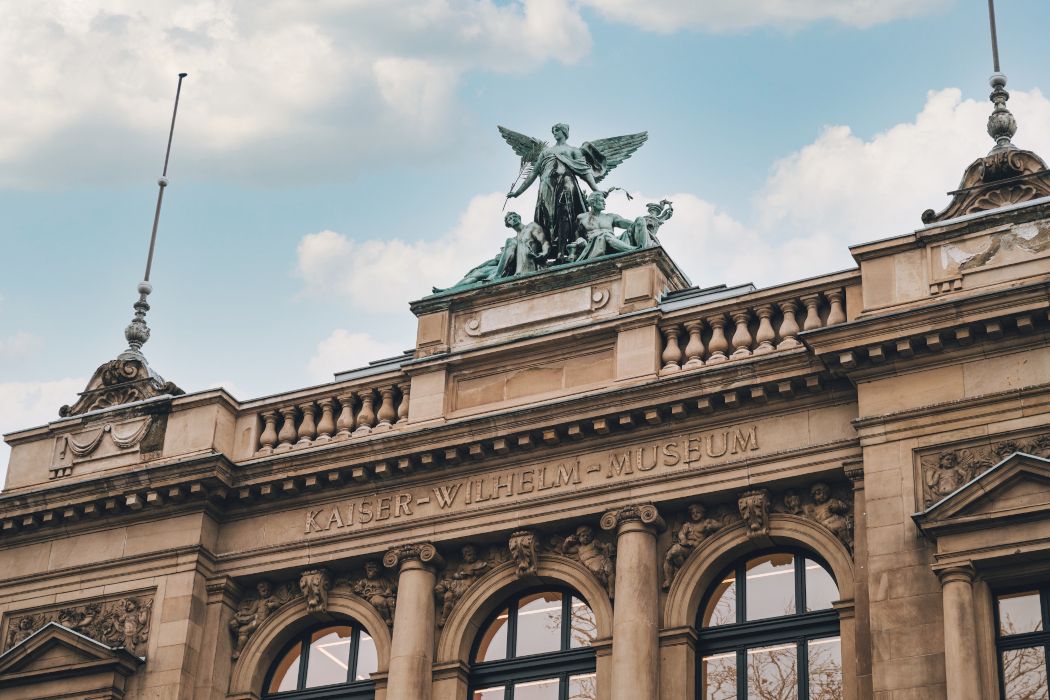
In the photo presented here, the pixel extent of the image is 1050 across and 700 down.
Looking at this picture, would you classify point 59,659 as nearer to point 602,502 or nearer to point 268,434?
point 268,434

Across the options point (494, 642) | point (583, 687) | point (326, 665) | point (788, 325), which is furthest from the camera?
point (326, 665)

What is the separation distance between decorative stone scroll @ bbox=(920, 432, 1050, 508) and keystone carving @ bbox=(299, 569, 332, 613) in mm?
8749

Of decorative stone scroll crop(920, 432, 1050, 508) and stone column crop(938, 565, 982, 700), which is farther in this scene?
decorative stone scroll crop(920, 432, 1050, 508)

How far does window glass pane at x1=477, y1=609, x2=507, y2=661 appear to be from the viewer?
1089 inches

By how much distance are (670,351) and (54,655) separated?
976cm

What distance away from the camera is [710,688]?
85.0 feet

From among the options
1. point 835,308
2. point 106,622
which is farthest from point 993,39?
point 106,622

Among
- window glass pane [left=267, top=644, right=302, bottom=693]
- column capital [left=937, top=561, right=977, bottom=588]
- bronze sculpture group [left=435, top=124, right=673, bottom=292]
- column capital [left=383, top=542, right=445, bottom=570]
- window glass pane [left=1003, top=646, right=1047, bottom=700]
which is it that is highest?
bronze sculpture group [left=435, top=124, right=673, bottom=292]

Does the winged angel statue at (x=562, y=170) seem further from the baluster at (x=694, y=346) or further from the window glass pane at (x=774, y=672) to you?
the window glass pane at (x=774, y=672)

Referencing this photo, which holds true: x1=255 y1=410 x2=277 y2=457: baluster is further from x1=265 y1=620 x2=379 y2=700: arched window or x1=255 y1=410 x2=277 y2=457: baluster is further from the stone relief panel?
the stone relief panel

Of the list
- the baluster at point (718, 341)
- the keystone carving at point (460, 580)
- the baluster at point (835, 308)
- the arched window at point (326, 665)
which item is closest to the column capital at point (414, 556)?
the keystone carving at point (460, 580)

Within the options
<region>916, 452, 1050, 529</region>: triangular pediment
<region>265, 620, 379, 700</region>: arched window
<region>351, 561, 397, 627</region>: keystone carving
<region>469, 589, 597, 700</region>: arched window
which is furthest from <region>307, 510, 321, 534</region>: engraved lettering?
<region>916, 452, 1050, 529</region>: triangular pediment

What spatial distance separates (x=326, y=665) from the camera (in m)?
28.8

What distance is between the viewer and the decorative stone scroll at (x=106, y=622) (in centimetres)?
2892
